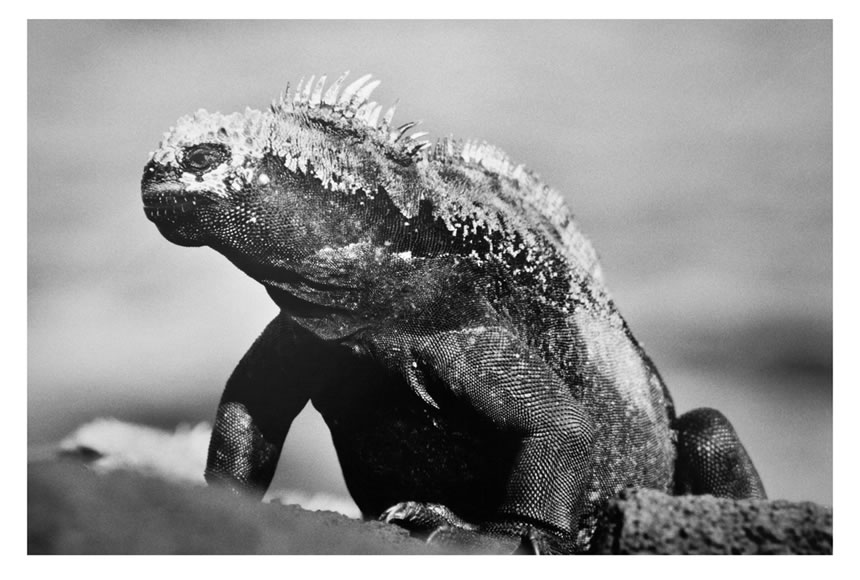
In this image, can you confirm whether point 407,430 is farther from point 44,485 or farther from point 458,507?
point 44,485

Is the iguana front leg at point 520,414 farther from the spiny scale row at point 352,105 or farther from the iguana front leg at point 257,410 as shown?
the spiny scale row at point 352,105

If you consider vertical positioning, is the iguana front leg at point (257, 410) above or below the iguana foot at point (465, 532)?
above

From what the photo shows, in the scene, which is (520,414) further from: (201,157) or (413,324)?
(201,157)

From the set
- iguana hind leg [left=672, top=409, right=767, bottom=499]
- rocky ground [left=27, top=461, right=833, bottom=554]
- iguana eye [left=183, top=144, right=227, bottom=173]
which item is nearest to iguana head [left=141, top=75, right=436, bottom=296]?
iguana eye [left=183, top=144, right=227, bottom=173]

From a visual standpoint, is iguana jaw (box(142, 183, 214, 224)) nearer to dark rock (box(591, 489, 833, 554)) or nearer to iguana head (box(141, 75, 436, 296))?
iguana head (box(141, 75, 436, 296))

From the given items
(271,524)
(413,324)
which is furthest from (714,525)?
(271,524)

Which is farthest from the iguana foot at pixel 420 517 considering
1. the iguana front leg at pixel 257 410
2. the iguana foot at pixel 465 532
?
the iguana front leg at pixel 257 410

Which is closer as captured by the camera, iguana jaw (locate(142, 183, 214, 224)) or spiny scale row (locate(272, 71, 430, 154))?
iguana jaw (locate(142, 183, 214, 224))
